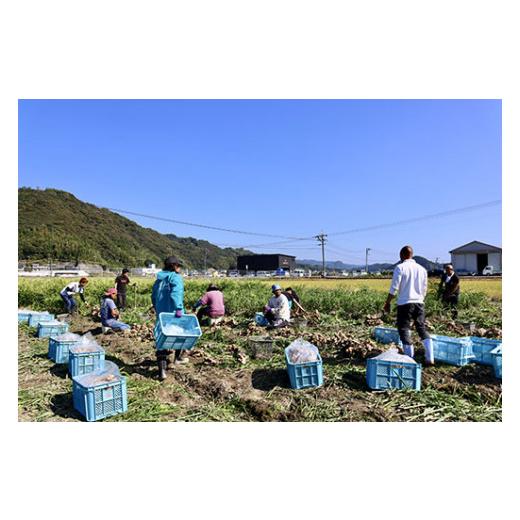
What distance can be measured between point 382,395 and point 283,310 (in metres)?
3.30

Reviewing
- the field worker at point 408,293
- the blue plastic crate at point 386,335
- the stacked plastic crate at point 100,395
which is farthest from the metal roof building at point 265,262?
the stacked plastic crate at point 100,395

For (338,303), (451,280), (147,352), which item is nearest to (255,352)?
(147,352)

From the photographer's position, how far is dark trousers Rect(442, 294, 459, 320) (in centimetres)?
784

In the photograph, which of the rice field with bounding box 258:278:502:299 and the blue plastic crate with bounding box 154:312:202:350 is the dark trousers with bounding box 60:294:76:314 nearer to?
the blue plastic crate with bounding box 154:312:202:350

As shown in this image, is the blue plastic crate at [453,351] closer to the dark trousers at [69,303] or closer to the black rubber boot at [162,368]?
the black rubber boot at [162,368]

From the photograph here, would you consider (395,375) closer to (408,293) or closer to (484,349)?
(408,293)

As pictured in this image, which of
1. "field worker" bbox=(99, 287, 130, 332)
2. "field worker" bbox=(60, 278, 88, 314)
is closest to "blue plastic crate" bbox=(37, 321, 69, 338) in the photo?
"field worker" bbox=(99, 287, 130, 332)

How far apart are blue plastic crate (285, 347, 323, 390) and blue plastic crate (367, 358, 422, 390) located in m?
0.58

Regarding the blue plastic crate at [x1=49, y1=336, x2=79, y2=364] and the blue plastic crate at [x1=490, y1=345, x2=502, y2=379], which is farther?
the blue plastic crate at [x1=49, y1=336, x2=79, y2=364]

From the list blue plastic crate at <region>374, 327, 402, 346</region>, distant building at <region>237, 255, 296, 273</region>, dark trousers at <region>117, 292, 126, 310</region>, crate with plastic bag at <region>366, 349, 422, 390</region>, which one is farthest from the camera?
distant building at <region>237, 255, 296, 273</region>

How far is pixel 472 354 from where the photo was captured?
440cm

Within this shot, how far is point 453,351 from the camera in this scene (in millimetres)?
4340

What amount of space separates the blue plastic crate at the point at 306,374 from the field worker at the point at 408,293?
4.06 feet

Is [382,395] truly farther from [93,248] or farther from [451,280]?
[93,248]
